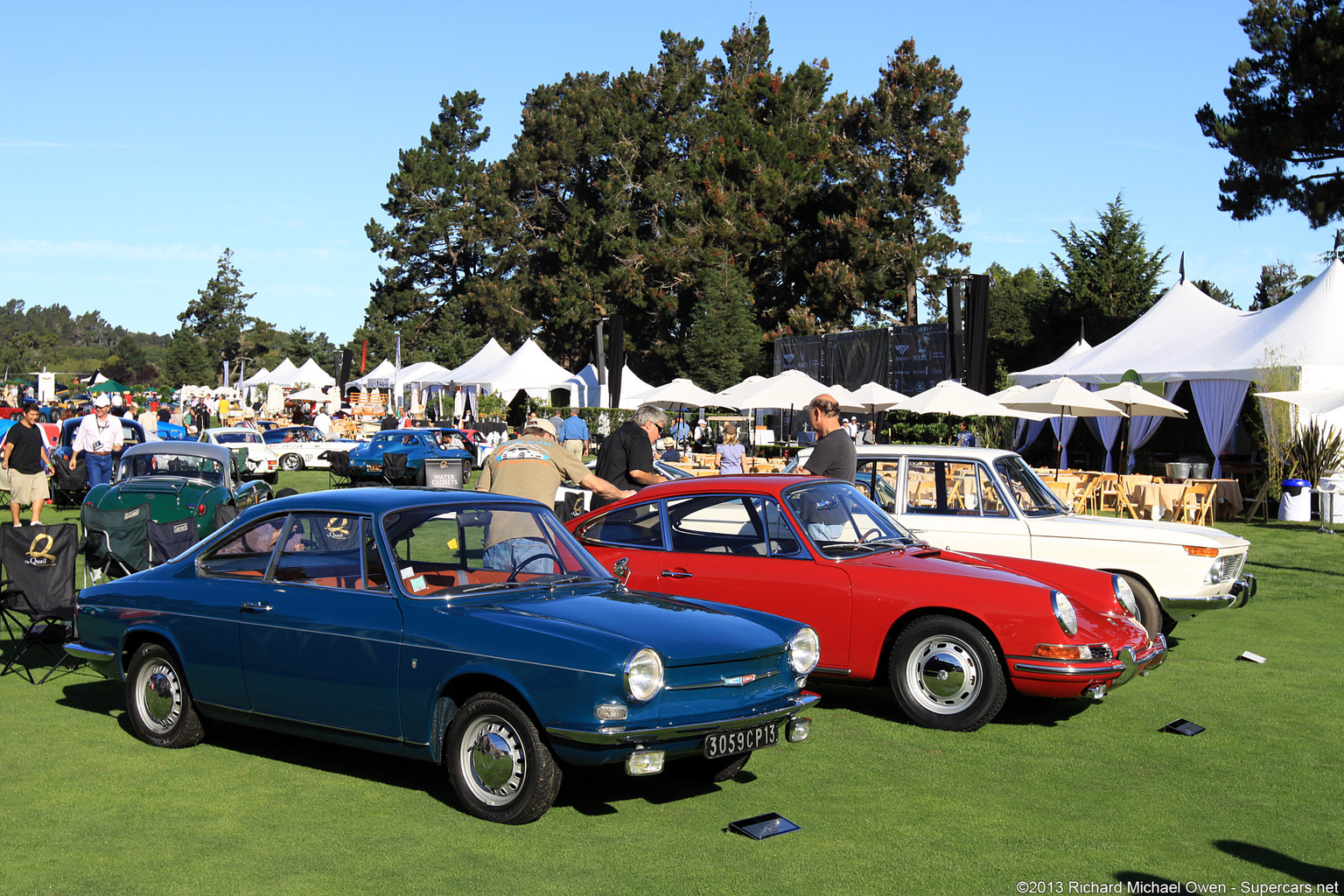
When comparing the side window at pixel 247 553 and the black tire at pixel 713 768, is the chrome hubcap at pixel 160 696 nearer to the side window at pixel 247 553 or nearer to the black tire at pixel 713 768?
the side window at pixel 247 553

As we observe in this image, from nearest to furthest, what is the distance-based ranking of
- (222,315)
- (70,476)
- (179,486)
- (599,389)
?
(179,486) → (70,476) → (599,389) → (222,315)

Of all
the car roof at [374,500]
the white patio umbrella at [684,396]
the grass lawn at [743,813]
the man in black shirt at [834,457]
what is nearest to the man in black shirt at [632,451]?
the man in black shirt at [834,457]

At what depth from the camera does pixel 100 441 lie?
19891 mm

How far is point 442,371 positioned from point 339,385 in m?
12.4

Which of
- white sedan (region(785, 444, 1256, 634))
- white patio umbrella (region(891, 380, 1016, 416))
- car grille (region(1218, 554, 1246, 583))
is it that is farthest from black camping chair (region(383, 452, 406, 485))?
car grille (region(1218, 554, 1246, 583))

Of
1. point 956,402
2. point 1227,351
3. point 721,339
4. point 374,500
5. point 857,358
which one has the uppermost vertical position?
point 721,339

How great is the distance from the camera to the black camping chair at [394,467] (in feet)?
94.2

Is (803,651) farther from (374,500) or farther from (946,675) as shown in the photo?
(374,500)

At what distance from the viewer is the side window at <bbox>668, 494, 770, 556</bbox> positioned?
773cm

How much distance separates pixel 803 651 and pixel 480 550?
1.75 m

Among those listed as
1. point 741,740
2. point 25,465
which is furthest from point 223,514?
point 741,740

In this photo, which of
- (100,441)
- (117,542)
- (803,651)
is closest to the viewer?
(803,651)

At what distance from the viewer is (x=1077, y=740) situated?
7090 mm

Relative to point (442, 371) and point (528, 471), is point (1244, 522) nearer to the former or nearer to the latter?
point (528, 471)
